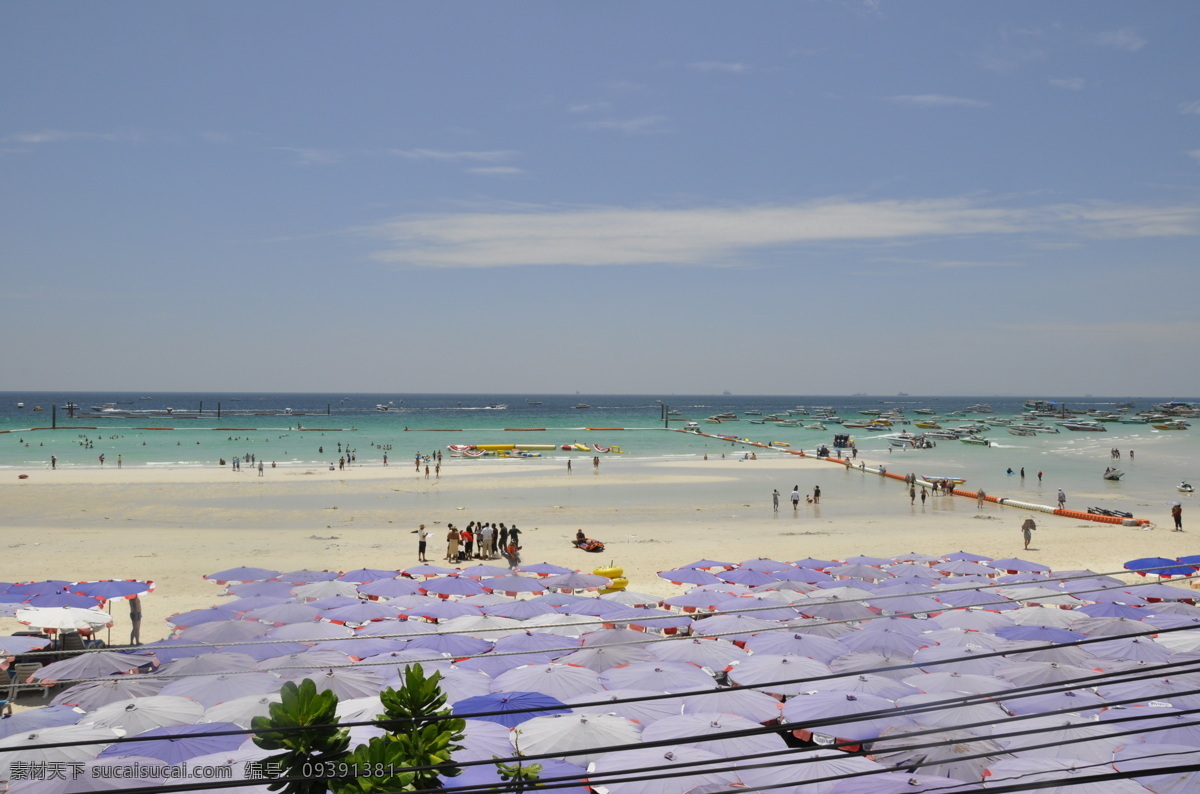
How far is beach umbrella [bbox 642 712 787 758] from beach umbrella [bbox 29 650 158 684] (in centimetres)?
829

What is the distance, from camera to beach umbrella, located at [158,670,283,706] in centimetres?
1172

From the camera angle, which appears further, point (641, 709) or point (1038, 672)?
point (1038, 672)

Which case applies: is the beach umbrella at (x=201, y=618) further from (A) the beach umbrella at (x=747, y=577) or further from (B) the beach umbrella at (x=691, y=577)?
(A) the beach umbrella at (x=747, y=577)

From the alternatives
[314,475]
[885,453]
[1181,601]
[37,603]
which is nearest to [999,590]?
[1181,601]

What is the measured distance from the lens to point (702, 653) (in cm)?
1395

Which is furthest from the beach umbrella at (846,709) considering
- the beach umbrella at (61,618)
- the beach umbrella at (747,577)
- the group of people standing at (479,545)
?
the group of people standing at (479,545)

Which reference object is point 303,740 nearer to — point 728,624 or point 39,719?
point 39,719

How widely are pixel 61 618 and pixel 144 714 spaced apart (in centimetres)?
A: 683

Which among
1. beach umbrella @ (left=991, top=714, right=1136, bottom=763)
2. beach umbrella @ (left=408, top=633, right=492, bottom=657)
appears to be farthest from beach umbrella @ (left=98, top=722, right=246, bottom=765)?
beach umbrella @ (left=991, top=714, right=1136, bottom=763)

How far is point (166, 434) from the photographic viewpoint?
322ft

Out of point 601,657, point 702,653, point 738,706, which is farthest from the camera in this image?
point 702,653

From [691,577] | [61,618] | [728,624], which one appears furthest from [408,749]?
[691,577]

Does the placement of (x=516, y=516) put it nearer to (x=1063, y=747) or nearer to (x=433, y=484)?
(x=433, y=484)

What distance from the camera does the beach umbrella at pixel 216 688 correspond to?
11.7 metres
